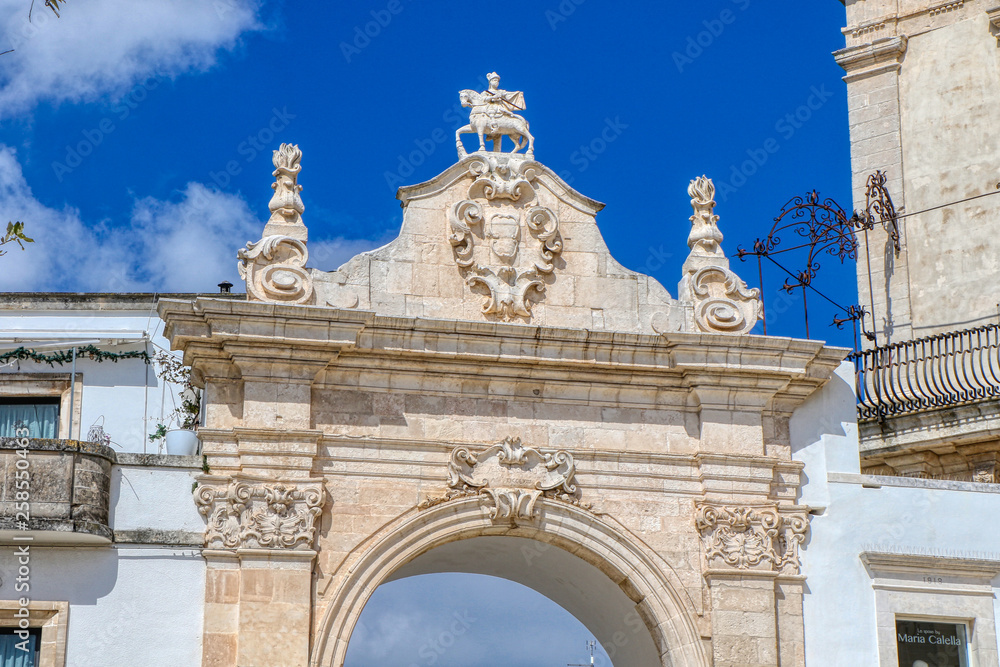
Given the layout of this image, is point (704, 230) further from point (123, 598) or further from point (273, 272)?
point (123, 598)

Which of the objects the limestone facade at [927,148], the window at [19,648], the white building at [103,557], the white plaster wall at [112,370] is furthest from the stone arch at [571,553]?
the limestone facade at [927,148]

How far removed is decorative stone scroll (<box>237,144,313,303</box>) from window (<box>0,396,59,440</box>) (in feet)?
16.7

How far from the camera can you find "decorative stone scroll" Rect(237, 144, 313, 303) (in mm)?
14008

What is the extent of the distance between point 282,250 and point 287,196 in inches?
19.5

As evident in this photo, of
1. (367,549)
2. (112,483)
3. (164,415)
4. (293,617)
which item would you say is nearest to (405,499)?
(367,549)

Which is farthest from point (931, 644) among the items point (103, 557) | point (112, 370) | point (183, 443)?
point (112, 370)

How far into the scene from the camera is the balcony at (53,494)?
1287 cm

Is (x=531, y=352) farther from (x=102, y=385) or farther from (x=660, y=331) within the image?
(x=102, y=385)

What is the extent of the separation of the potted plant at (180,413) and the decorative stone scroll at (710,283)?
4656mm

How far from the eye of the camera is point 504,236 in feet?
48.4

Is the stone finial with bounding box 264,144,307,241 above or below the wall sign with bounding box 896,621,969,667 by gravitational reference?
above

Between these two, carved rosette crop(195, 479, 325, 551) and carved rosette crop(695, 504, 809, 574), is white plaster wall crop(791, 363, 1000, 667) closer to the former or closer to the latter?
carved rosette crop(695, 504, 809, 574)

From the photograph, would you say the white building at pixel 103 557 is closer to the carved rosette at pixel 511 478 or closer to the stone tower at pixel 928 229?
the carved rosette at pixel 511 478

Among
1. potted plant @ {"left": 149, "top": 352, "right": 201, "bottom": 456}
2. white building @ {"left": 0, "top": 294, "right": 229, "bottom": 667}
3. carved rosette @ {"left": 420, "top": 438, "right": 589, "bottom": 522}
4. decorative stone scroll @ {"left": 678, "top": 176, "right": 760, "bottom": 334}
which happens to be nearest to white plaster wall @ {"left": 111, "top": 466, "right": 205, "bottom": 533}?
white building @ {"left": 0, "top": 294, "right": 229, "bottom": 667}
